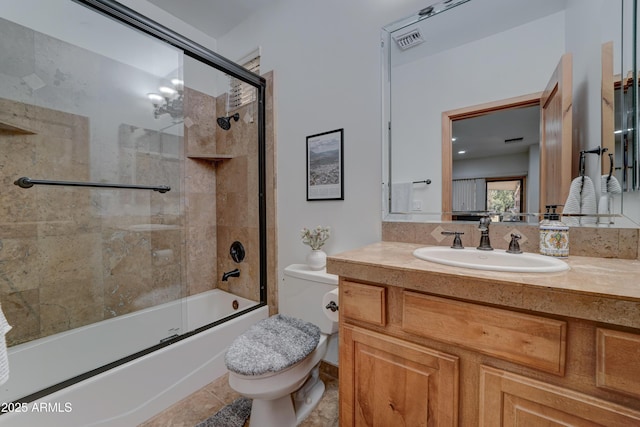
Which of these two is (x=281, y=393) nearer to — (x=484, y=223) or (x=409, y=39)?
(x=484, y=223)

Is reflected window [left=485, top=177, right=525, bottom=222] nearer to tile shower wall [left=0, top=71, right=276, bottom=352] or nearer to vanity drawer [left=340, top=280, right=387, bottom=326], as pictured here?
vanity drawer [left=340, top=280, right=387, bottom=326]

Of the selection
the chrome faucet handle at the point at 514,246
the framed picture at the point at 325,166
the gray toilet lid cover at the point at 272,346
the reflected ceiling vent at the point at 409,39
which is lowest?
the gray toilet lid cover at the point at 272,346

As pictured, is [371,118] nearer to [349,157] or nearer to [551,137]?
[349,157]

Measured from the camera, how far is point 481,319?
0.69 m

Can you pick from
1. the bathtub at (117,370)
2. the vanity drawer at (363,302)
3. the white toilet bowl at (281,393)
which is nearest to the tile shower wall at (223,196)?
the bathtub at (117,370)

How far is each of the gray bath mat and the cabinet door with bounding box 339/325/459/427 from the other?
62cm

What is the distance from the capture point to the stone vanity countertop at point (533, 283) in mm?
544

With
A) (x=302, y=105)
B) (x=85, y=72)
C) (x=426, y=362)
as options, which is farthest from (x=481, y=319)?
(x=85, y=72)

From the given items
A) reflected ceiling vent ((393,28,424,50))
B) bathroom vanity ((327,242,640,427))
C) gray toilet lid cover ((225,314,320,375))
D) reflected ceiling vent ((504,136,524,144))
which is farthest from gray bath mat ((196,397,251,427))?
reflected ceiling vent ((393,28,424,50))

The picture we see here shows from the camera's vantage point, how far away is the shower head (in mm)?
2146

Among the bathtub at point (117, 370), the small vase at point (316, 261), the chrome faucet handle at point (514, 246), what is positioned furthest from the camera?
the small vase at point (316, 261)

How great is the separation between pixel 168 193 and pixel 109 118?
0.62 m

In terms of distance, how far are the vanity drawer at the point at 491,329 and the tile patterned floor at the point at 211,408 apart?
34.9 inches

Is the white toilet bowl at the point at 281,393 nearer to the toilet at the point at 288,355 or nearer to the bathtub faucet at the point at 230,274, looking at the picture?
the toilet at the point at 288,355
